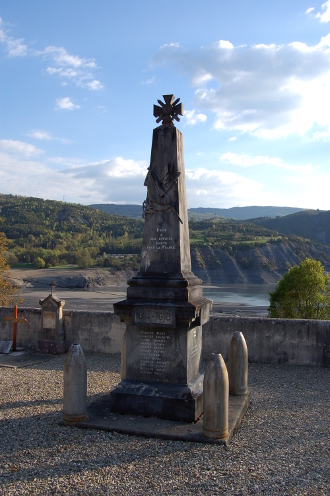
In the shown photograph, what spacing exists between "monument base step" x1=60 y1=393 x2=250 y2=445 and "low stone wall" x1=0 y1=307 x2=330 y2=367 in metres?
3.76

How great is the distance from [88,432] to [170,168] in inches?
156

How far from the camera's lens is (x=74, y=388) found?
5582 mm

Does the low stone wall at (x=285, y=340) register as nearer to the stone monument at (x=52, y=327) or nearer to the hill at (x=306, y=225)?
the stone monument at (x=52, y=327)

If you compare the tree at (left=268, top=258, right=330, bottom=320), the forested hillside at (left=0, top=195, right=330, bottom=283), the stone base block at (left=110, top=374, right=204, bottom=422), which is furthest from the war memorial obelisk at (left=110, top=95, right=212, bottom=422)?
the forested hillside at (left=0, top=195, right=330, bottom=283)

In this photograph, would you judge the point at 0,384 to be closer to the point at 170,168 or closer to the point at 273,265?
the point at 170,168

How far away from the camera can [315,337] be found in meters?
9.49

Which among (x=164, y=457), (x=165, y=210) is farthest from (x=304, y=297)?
(x=164, y=457)

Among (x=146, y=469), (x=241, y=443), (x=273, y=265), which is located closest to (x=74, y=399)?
(x=146, y=469)

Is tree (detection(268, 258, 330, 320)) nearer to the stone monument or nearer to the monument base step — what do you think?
the stone monument

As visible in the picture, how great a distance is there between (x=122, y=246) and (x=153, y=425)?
255ft

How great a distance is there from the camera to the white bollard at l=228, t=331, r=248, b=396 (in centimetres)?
683

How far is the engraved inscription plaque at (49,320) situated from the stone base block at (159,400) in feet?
17.5

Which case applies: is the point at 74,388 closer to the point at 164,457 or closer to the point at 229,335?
the point at 164,457

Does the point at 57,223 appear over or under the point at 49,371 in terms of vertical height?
over
